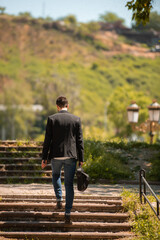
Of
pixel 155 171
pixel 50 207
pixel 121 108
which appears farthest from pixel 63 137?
pixel 121 108

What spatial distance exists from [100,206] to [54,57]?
15804 cm

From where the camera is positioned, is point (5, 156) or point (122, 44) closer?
point (5, 156)

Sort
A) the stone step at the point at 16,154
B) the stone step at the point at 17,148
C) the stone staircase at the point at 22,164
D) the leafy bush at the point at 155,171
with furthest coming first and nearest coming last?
the stone step at the point at 17,148 < the stone step at the point at 16,154 < the leafy bush at the point at 155,171 < the stone staircase at the point at 22,164

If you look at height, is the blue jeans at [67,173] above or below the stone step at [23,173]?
above

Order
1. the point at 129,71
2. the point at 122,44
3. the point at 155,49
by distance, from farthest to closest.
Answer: the point at 122,44
the point at 129,71
the point at 155,49

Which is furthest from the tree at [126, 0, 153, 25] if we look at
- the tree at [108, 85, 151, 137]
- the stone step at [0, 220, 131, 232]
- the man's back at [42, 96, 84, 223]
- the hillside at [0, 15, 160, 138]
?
the hillside at [0, 15, 160, 138]

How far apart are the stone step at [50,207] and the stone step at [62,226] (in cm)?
50

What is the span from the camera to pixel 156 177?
12336mm

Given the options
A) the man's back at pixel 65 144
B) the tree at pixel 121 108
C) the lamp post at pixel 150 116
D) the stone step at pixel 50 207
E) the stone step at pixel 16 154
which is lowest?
the tree at pixel 121 108

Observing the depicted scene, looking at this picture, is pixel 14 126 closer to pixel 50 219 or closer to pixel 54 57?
pixel 54 57

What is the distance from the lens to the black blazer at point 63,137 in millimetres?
6645

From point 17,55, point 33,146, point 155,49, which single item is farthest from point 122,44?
point 33,146

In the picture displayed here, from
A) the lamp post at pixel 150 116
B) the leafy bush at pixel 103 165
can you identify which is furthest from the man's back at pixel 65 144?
the lamp post at pixel 150 116

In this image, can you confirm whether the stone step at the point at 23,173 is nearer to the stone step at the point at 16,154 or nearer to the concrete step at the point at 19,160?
the concrete step at the point at 19,160
